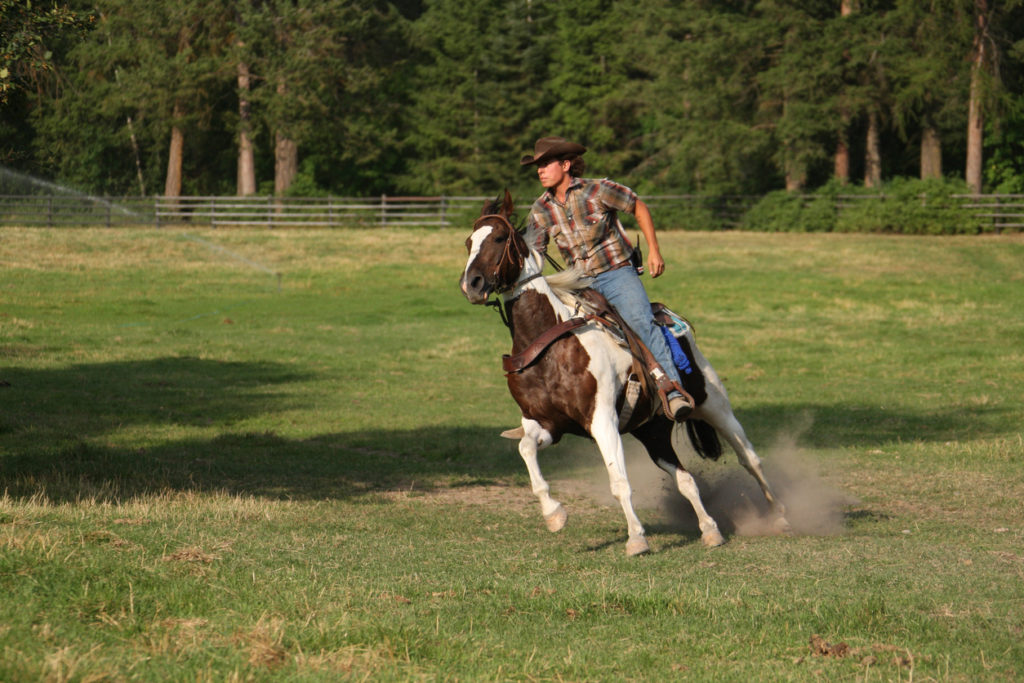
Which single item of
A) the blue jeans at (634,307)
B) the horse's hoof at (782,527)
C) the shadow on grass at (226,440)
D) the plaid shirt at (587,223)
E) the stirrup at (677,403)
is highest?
the plaid shirt at (587,223)

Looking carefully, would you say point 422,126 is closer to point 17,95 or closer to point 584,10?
point 584,10

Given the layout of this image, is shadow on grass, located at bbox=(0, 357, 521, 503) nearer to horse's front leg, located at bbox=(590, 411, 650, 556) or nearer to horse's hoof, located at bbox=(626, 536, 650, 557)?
horse's front leg, located at bbox=(590, 411, 650, 556)

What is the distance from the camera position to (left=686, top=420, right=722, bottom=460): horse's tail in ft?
35.9

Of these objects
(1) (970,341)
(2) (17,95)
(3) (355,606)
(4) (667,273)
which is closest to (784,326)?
(1) (970,341)

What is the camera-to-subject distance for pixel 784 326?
96.9 feet

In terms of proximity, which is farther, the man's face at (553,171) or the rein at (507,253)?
the man's face at (553,171)

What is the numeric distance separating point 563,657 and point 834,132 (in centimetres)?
5314

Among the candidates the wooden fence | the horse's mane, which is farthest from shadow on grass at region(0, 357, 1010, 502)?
the wooden fence

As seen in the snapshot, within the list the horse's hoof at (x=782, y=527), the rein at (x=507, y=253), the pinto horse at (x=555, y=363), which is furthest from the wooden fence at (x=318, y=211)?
the rein at (x=507, y=253)

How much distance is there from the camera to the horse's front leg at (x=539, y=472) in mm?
8922

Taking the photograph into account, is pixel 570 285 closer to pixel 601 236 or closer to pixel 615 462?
pixel 601 236

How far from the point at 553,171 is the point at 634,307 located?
1.26 m

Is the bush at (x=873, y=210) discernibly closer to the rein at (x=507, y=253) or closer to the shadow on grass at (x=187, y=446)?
the shadow on grass at (x=187, y=446)

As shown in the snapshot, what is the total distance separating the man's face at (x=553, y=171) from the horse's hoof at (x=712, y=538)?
2.98 m
